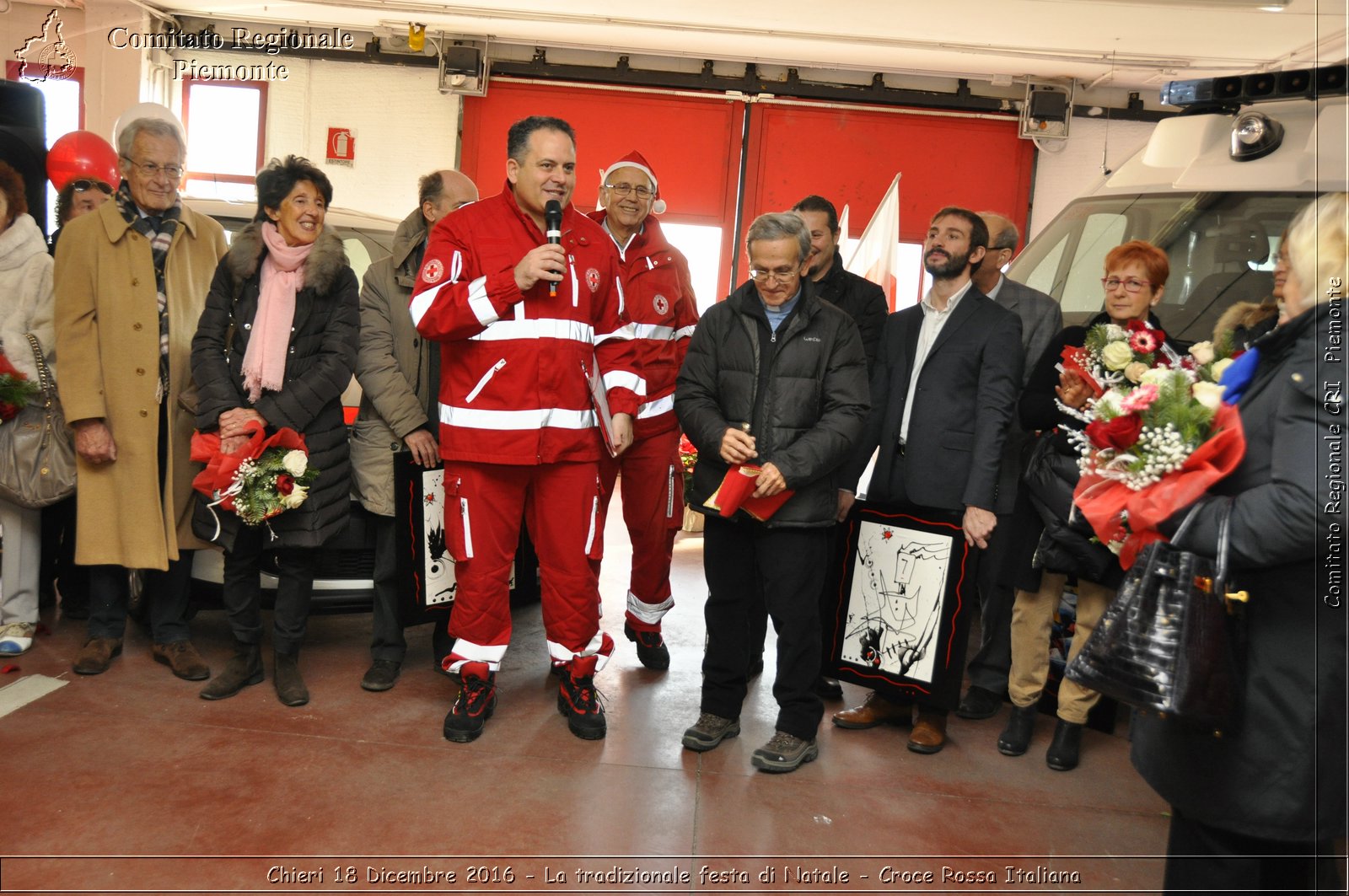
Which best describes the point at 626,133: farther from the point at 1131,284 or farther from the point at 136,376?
the point at 1131,284

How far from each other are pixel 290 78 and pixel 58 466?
8269 mm

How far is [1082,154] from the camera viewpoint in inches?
434

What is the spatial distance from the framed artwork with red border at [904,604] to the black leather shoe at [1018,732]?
0.27 m

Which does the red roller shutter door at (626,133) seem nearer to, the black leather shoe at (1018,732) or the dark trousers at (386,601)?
the dark trousers at (386,601)

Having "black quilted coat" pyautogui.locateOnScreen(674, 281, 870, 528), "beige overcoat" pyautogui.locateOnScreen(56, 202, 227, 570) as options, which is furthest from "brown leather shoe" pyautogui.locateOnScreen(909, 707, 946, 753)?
"beige overcoat" pyautogui.locateOnScreen(56, 202, 227, 570)

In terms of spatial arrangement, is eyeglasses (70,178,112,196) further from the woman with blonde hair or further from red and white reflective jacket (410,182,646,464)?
the woman with blonde hair

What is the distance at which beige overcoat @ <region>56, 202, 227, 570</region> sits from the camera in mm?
3920

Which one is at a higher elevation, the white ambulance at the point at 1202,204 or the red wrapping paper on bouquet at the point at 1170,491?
the white ambulance at the point at 1202,204

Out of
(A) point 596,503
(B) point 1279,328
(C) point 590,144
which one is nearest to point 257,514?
(A) point 596,503

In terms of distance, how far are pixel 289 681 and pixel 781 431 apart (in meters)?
2.07

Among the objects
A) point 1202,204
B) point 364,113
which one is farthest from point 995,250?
point 364,113

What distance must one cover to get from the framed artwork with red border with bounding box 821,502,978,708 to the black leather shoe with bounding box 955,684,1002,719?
1.44 feet

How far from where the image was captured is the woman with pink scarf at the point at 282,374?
3822mm

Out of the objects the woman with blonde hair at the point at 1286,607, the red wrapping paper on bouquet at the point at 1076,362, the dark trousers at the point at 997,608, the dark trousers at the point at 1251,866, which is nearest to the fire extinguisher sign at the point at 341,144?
the dark trousers at the point at 997,608
